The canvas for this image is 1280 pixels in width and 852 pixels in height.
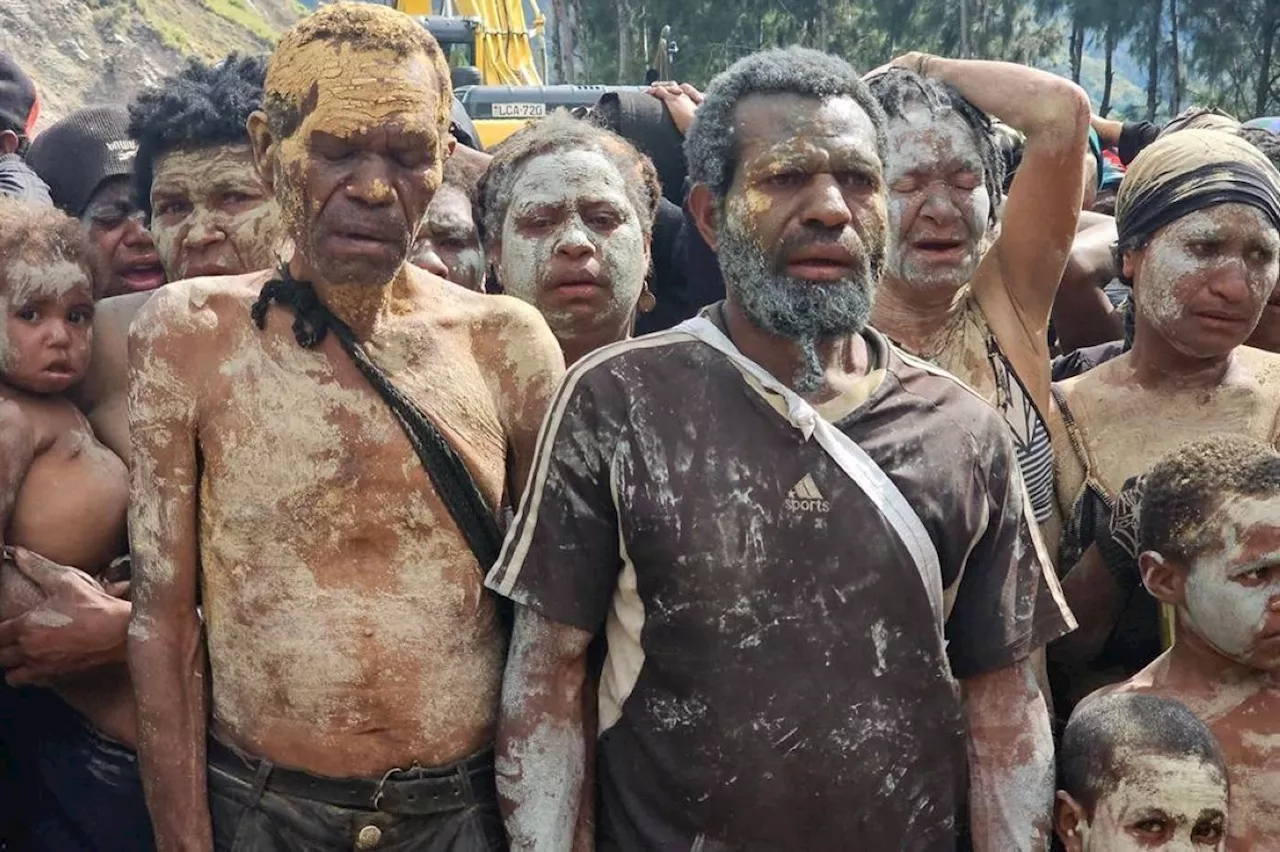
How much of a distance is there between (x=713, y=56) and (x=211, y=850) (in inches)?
1442

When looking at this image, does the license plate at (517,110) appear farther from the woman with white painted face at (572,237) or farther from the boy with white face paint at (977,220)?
the boy with white face paint at (977,220)

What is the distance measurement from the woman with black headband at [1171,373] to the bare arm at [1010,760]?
2.92 feet

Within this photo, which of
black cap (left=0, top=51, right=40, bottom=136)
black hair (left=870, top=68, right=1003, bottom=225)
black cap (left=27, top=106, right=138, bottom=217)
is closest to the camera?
black hair (left=870, top=68, right=1003, bottom=225)

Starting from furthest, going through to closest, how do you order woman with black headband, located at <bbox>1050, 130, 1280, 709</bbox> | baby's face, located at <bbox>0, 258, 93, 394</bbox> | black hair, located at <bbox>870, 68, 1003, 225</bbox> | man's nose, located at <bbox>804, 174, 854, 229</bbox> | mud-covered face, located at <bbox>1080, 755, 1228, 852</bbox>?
1. black hair, located at <bbox>870, 68, 1003, 225</bbox>
2. woman with black headband, located at <bbox>1050, 130, 1280, 709</bbox>
3. baby's face, located at <bbox>0, 258, 93, 394</bbox>
4. mud-covered face, located at <bbox>1080, 755, 1228, 852</bbox>
5. man's nose, located at <bbox>804, 174, 854, 229</bbox>

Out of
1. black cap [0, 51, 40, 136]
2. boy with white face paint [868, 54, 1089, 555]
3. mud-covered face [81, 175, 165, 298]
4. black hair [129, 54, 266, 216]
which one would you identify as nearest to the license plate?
black cap [0, 51, 40, 136]

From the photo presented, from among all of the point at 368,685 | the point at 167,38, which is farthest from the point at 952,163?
the point at 167,38

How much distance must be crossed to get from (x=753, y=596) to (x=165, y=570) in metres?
1.08

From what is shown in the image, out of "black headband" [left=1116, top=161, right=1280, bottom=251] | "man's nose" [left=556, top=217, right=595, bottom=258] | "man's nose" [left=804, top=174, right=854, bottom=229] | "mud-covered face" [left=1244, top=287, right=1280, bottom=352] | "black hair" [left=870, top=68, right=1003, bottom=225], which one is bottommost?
"mud-covered face" [left=1244, top=287, right=1280, bottom=352]

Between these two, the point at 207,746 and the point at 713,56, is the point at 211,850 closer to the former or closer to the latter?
the point at 207,746

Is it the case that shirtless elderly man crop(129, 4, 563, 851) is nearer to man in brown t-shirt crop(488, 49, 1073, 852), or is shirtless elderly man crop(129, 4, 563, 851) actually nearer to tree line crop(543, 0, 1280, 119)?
man in brown t-shirt crop(488, 49, 1073, 852)

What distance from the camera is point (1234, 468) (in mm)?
3240

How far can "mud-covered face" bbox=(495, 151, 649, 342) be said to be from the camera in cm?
396

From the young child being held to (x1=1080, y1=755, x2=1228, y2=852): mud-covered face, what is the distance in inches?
78.7

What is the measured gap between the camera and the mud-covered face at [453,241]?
169 inches
